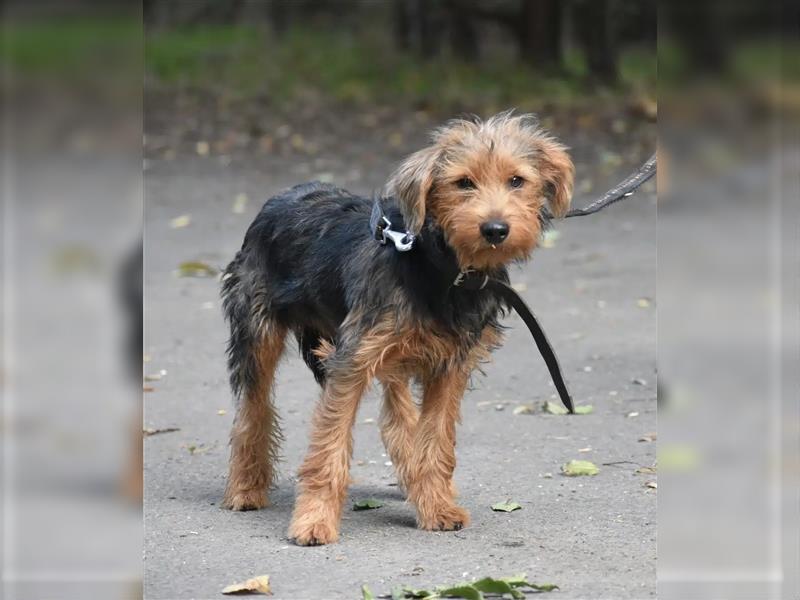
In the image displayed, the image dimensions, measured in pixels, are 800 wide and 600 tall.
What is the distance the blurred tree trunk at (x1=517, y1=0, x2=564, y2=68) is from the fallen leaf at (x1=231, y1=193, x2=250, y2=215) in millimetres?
8188

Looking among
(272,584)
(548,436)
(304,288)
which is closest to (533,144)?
(304,288)

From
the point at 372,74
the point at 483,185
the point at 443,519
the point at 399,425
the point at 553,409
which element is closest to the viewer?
the point at 483,185

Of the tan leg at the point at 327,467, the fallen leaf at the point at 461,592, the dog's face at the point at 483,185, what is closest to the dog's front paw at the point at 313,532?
the tan leg at the point at 327,467

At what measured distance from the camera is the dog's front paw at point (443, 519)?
5.44 metres

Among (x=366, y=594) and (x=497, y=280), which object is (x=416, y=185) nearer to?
(x=497, y=280)

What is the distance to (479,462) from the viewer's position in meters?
6.48

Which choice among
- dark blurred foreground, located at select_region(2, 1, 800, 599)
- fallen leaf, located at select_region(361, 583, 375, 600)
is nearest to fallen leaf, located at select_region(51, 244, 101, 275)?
dark blurred foreground, located at select_region(2, 1, 800, 599)

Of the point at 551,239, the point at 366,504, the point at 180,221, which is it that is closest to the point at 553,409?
the point at 366,504

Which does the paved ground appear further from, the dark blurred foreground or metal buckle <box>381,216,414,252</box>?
the dark blurred foreground

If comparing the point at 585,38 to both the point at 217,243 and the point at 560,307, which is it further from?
the point at 560,307

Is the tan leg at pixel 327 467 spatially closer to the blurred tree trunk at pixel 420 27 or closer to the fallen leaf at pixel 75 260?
the fallen leaf at pixel 75 260

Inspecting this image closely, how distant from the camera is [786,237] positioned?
1844 mm

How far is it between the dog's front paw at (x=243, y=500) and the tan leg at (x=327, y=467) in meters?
0.59

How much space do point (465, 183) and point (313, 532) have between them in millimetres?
1504
